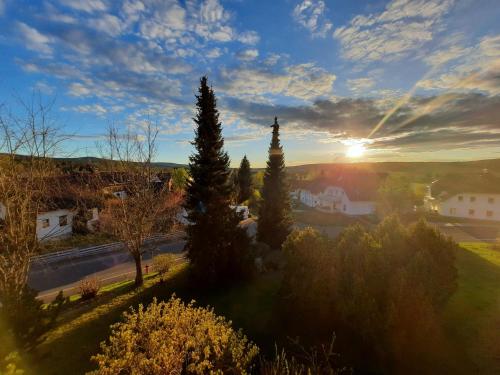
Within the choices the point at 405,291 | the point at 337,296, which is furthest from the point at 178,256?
the point at 405,291

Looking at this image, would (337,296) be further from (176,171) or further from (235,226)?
(176,171)

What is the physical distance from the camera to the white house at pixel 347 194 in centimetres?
5550

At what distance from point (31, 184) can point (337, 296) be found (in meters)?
13.9

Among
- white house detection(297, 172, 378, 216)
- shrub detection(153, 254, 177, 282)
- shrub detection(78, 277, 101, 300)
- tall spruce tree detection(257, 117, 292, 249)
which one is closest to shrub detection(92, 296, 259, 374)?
shrub detection(78, 277, 101, 300)

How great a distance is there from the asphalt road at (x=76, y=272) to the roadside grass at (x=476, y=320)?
22.5m

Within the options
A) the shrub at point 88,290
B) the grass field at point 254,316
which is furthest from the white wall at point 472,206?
the shrub at point 88,290

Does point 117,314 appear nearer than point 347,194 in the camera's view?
Yes

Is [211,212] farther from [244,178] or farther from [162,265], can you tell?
[244,178]

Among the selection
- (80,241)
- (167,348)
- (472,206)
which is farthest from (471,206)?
(80,241)

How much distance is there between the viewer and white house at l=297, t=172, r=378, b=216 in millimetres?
55500

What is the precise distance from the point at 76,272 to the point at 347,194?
158 feet

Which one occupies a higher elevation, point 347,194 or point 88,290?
point 347,194

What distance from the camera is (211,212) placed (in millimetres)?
17062

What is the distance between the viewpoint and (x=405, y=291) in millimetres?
9406
